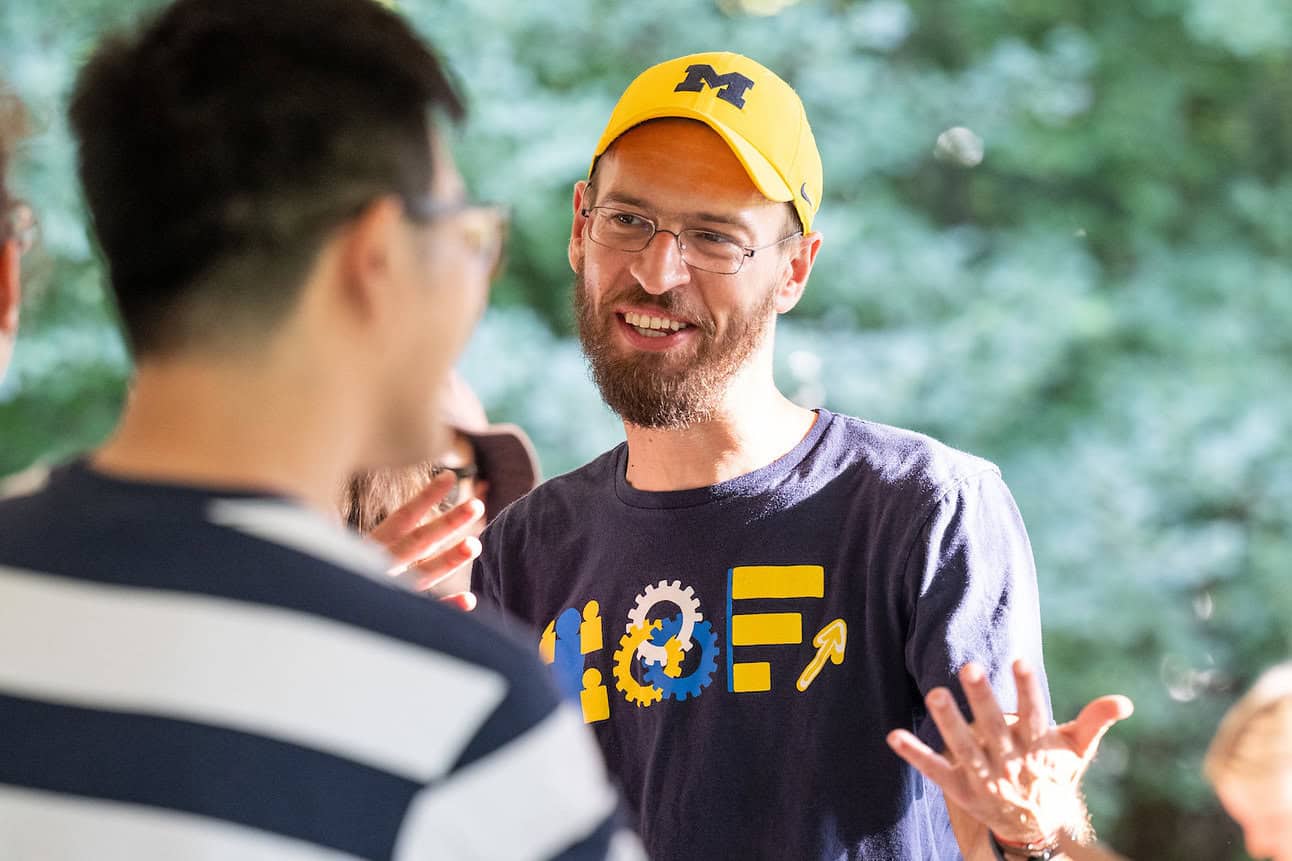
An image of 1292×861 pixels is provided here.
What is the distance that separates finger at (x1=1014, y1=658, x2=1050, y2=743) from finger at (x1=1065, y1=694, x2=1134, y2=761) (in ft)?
0.12

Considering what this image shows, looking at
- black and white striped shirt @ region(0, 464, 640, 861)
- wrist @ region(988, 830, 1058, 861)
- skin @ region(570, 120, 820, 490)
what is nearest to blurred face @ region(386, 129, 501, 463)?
black and white striped shirt @ region(0, 464, 640, 861)

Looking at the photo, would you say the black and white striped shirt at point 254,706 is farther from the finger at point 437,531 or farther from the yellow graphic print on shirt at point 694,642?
the yellow graphic print on shirt at point 694,642

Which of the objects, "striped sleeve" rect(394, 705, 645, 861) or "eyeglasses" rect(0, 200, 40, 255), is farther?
"eyeglasses" rect(0, 200, 40, 255)

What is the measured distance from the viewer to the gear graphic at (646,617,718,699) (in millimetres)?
1948

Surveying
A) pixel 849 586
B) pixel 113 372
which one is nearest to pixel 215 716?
pixel 849 586

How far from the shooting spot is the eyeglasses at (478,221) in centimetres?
92

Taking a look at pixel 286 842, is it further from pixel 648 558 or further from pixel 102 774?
pixel 648 558

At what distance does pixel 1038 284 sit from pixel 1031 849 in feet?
11.0

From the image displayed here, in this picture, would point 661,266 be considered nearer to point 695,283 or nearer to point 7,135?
point 695,283

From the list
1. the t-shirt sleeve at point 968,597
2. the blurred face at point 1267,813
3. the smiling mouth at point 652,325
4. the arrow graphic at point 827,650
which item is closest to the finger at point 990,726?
the t-shirt sleeve at point 968,597

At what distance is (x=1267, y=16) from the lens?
464 centimetres

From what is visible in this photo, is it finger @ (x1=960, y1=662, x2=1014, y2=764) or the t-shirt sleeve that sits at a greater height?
the t-shirt sleeve

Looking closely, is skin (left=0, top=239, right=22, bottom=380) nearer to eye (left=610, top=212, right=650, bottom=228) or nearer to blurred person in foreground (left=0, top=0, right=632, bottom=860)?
blurred person in foreground (left=0, top=0, right=632, bottom=860)

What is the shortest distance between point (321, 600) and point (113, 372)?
4.33 m
